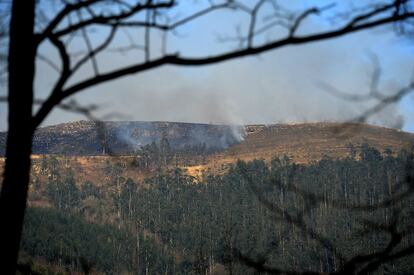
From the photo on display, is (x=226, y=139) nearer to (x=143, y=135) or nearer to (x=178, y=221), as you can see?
(x=143, y=135)

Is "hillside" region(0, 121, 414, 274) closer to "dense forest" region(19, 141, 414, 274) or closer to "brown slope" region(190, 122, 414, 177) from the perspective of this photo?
"dense forest" region(19, 141, 414, 274)

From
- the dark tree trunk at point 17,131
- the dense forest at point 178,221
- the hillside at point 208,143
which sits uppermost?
the hillside at point 208,143

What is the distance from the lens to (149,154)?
125375 mm

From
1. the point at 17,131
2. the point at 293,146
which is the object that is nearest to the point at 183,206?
the point at 293,146

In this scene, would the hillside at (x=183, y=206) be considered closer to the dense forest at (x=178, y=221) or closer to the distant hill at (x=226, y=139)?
the dense forest at (x=178, y=221)

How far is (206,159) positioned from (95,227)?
2604 inches

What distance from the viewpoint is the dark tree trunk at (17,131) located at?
1.59 m

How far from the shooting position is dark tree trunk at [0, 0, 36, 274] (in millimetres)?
1594

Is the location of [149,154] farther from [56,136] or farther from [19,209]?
[19,209]

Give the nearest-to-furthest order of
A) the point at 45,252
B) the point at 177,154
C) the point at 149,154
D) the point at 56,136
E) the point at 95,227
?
the point at 45,252
the point at 95,227
the point at 149,154
the point at 177,154
the point at 56,136

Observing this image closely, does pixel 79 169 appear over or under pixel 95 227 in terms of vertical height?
over

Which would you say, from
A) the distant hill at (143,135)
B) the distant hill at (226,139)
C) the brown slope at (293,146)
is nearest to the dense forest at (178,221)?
the distant hill at (226,139)

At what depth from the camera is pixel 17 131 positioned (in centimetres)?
166

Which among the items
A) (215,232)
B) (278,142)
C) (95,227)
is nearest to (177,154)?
(278,142)
